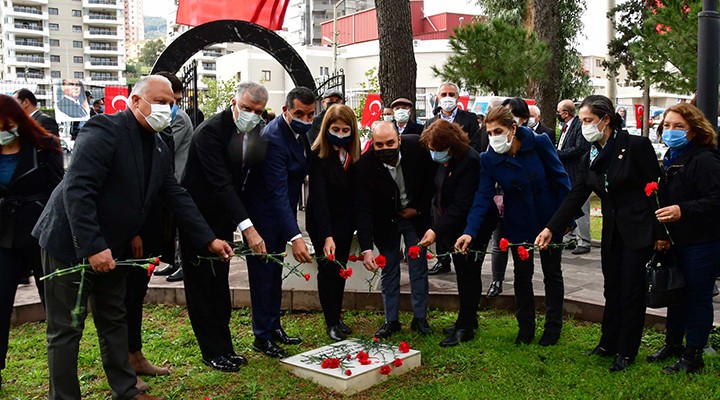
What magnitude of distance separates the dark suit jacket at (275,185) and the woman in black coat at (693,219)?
2.63m

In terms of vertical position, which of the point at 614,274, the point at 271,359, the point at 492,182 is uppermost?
the point at 492,182

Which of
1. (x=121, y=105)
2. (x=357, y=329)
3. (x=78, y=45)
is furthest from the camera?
(x=78, y=45)

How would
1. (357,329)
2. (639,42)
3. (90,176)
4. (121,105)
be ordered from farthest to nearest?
(121,105) → (639,42) → (357,329) → (90,176)

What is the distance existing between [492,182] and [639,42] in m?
5.14

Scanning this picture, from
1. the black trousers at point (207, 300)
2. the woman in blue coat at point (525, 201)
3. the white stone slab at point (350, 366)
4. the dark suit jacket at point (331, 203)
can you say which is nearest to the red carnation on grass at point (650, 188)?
the woman in blue coat at point (525, 201)


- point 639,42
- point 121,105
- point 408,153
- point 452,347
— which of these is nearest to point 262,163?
point 408,153

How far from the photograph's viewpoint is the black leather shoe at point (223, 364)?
16.4 feet

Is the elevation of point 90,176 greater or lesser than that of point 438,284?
greater

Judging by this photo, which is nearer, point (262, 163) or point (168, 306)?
point (262, 163)

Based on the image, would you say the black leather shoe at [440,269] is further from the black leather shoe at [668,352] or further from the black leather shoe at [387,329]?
the black leather shoe at [668,352]

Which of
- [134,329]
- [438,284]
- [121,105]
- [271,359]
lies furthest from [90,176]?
[121,105]

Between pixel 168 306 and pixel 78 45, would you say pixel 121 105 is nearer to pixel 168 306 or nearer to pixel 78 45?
pixel 168 306

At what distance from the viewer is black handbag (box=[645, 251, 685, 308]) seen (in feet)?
15.3

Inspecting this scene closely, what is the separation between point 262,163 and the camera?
207 inches
